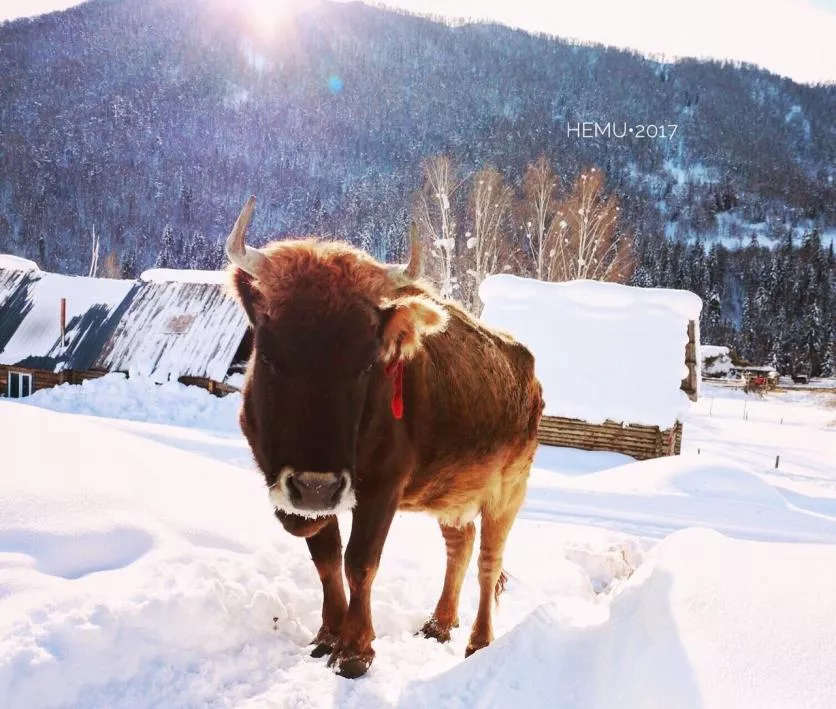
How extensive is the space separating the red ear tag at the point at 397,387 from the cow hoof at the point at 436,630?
1.81 metres

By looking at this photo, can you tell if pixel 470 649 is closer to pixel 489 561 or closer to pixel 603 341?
pixel 489 561

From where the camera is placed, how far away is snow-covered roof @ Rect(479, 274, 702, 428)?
15.8 metres

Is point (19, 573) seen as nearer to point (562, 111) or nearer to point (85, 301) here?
point (85, 301)

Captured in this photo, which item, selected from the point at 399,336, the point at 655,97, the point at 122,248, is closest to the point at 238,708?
the point at 399,336

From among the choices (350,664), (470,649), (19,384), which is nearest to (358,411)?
(350,664)

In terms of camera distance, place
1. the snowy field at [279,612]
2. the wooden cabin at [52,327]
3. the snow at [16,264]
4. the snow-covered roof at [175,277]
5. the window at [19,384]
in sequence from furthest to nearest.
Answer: the snow at [16,264] → the snow-covered roof at [175,277] → the window at [19,384] → the wooden cabin at [52,327] → the snowy field at [279,612]

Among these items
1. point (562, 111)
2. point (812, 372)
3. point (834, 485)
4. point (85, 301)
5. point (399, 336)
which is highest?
point (562, 111)

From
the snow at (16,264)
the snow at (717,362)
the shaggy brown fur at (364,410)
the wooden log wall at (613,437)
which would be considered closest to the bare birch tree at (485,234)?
the wooden log wall at (613,437)

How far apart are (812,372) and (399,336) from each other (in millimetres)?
78809

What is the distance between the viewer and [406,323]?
327 cm

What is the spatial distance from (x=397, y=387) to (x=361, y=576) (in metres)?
1.07

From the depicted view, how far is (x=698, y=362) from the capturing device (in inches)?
711

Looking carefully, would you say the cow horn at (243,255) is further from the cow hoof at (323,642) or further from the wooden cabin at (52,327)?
the wooden cabin at (52,327)

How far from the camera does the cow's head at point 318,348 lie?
2754mm
